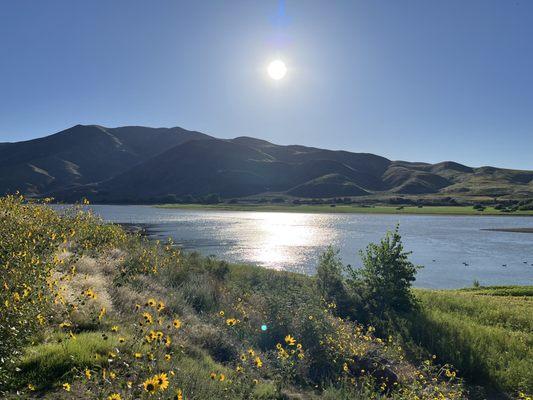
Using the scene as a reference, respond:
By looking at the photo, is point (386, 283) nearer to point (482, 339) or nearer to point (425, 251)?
point (482, 339)

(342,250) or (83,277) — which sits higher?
(83,277)

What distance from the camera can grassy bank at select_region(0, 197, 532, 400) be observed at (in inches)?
213

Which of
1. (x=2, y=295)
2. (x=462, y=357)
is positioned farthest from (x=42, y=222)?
(x=462, y=357)

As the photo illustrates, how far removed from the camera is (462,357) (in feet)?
38.1

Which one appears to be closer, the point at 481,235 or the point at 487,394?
the point at 487,394

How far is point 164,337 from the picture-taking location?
7070 mm

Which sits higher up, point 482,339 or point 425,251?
point 482,339

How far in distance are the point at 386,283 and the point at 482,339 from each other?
150 inches

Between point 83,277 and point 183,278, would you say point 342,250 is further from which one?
point 83,277

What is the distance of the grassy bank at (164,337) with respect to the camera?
17.8ft

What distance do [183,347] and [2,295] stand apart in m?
2.97

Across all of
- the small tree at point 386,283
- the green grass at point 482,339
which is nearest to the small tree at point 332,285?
the small tree at point 386,283

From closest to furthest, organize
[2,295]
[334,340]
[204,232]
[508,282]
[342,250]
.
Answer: [2,295] → [334,340] → [508,282] → [342,250] → [204,232]

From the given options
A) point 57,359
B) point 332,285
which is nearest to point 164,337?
point 57,359
